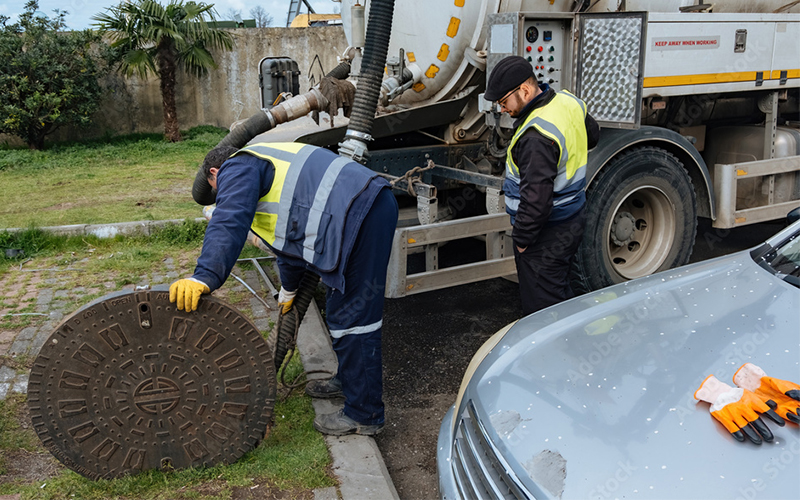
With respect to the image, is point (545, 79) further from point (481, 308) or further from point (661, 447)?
point (661, 447)

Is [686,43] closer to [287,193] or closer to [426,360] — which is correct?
[426,360]

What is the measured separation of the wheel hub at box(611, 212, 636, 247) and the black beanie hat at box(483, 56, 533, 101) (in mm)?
1707

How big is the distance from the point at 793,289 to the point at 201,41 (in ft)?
38.8

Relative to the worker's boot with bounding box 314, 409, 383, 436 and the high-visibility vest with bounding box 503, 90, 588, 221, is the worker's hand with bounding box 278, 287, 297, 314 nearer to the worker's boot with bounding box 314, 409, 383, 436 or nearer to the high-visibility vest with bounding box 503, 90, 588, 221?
the worker's boot with bounding box 314, 409, 383, 436

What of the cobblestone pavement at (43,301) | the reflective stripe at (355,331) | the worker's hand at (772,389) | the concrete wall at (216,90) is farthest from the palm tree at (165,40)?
the worker's hand at (772,389)

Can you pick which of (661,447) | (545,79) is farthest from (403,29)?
(661,447)

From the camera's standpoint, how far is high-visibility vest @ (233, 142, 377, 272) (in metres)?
3.06

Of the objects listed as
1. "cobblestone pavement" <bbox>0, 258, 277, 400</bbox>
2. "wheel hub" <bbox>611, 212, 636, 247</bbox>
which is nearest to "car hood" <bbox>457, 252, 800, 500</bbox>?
"wheel hub" <bbox>611, 212, 636, 247</bbox>

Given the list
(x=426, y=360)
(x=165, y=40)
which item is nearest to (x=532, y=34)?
(x=426, y=360)

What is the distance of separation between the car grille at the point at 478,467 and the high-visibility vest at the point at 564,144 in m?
1.49

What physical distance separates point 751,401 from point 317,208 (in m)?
1.88

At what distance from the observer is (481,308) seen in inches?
203

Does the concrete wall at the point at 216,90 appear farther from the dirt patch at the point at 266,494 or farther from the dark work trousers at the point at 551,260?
the dirt patch at the point at 266,494

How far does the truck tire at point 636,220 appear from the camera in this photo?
453 centimetres
